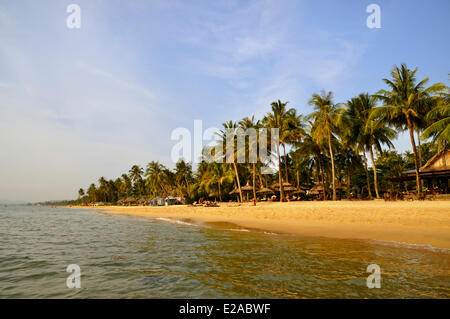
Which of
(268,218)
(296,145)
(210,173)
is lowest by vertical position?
(268,218)

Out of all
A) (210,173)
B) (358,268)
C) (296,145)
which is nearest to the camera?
(358,268)

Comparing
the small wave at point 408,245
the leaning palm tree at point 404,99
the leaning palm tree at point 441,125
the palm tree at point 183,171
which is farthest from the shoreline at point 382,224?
the palm tree at point 183,171

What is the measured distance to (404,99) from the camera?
23.6 meters

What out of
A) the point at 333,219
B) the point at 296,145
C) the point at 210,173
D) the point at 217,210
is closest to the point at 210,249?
the point at 333,219

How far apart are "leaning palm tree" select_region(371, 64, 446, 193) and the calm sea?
1914 centimetres

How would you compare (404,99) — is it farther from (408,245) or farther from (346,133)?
(408,245)

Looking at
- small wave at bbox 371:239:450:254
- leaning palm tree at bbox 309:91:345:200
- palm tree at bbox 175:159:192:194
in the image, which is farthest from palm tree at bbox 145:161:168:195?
small wave at bbox 371:239:450:254

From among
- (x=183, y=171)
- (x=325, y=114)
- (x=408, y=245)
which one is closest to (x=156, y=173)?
(x=183, y=171)

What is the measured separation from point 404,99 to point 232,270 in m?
25.6

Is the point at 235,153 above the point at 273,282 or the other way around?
above

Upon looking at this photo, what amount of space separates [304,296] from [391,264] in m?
3.12

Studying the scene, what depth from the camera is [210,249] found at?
27.7ft
